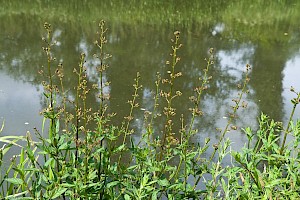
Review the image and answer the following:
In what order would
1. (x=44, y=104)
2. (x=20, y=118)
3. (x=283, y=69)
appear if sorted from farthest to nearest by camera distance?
(x=283, y=69) < (x=44, y=104) < (x=20, y=118)

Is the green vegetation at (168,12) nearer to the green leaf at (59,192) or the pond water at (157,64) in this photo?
the pond water at (157,64)

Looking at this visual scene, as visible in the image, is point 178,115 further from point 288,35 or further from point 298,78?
point 288,35

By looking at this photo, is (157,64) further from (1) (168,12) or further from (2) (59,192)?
(2) (59,192)

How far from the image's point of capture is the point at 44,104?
4.89m

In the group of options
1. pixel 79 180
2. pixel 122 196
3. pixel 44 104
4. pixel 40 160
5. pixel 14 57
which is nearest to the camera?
pixel 79 180

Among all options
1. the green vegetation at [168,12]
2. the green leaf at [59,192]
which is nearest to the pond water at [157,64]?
the green vegetation at [168,12]

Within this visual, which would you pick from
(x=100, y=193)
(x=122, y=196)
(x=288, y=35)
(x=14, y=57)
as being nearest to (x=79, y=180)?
(x=100, y=193)

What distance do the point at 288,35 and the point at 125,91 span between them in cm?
535

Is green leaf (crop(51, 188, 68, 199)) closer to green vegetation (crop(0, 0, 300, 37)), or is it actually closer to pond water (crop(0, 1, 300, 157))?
pond water (crop(0, 1, 300, 157))

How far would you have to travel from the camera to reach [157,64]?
6.66 m

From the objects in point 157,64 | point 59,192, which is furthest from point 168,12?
point 59,192

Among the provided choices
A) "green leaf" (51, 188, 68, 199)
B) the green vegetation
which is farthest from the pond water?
"green leaf" (51, 188, 68, 199)

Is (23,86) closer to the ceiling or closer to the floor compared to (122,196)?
closer to the floor

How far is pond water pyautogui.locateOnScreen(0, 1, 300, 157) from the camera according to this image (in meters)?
4.88
